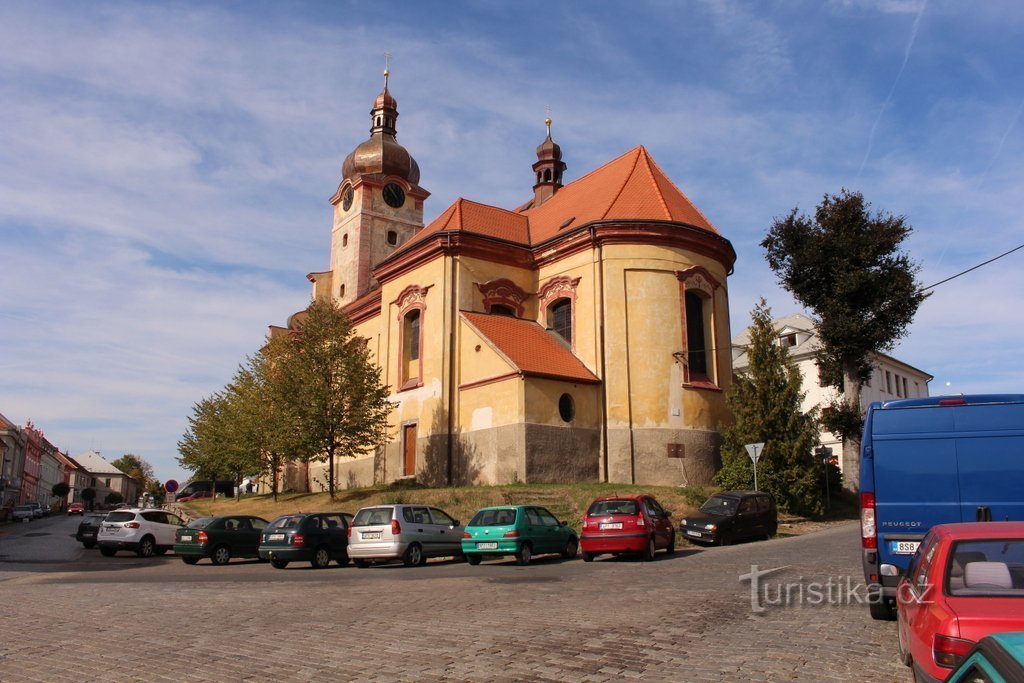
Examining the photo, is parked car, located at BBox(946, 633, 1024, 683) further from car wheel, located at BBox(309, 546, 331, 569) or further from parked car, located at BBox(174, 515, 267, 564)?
parked car, located at BBox(174, 515, 267, 564)

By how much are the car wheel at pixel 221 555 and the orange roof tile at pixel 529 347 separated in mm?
11112

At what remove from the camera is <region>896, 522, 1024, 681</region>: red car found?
14.0ft

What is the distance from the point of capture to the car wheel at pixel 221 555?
1973 centimetres

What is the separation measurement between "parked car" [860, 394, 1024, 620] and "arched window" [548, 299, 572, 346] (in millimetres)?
22805

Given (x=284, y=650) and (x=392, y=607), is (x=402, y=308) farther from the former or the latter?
(x=284, y=650)

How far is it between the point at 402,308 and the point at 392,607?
24.6 m

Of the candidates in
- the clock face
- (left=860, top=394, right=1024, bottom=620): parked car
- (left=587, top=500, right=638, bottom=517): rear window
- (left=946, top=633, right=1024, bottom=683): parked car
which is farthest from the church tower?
(left=946, top=633, right=1024, bottom=683): parked car

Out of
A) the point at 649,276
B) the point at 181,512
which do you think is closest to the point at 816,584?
the point at 649,276

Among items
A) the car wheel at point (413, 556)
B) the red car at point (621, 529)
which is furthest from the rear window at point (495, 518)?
the red car at point (621, 529)

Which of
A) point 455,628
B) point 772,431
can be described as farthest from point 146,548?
point 772,431

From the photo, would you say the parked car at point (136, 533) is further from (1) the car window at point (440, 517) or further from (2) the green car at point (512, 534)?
(2) the green car at point (512, 534)

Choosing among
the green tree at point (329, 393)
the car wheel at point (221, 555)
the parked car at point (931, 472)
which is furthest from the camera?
the green tree at point (329, 393)

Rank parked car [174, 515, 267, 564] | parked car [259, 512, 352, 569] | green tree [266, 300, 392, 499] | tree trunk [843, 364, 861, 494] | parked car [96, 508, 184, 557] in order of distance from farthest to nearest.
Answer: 1. tree trunk [843, 364, 861, 494]
2. green tree [266, 300, 392, 499]
3. parked car [96, 508, 184, 557]
4. parked car [174, 515, 267, 564]
5. parked car [259, 512, 352, 569]

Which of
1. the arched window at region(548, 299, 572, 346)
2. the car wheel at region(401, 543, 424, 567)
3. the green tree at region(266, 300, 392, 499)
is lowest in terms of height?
the car wheel at region(401, 543, 424, 567)
